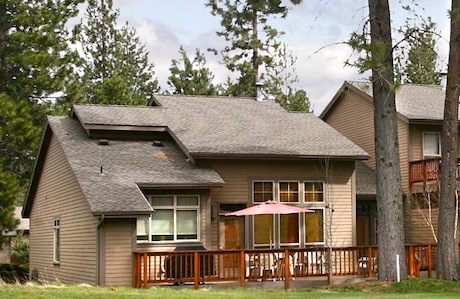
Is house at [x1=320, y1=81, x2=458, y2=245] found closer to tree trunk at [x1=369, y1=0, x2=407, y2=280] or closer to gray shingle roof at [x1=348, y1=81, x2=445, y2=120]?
gray shingle roof at [x1=348, y1=81, x2=445, y2=120]

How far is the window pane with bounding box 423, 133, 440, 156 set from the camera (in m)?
29.6

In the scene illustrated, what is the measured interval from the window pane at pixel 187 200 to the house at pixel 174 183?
0.03 meters

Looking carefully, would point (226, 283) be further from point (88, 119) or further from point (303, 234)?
point (88, 119)

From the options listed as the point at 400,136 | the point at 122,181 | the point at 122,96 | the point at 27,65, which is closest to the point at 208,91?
the point at 122,96

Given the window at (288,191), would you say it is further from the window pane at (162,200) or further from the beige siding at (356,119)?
the beige siding at (356,119)

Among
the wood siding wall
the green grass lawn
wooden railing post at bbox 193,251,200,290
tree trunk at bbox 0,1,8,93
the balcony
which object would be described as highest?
tree trunk at bbox 0,1,8,93

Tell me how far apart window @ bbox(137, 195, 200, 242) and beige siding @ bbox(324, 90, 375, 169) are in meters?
9.98

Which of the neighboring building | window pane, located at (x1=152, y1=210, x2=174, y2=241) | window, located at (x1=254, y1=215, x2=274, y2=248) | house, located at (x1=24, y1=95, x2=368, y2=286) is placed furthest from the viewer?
the neighboring building

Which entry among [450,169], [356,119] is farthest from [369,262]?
[356,119]

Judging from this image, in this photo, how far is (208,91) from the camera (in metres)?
42.6

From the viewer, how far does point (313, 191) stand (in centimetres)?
2566

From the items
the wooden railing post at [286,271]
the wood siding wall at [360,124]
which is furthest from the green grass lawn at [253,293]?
the wood siding wall at [360,124]

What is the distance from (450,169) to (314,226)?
236 inches

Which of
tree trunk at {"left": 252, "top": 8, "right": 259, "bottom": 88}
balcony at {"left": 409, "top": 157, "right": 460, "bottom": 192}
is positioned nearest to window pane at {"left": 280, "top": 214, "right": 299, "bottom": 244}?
balcony at {"left": 409, "top": 157, "right": 460, "bottom": 192}
